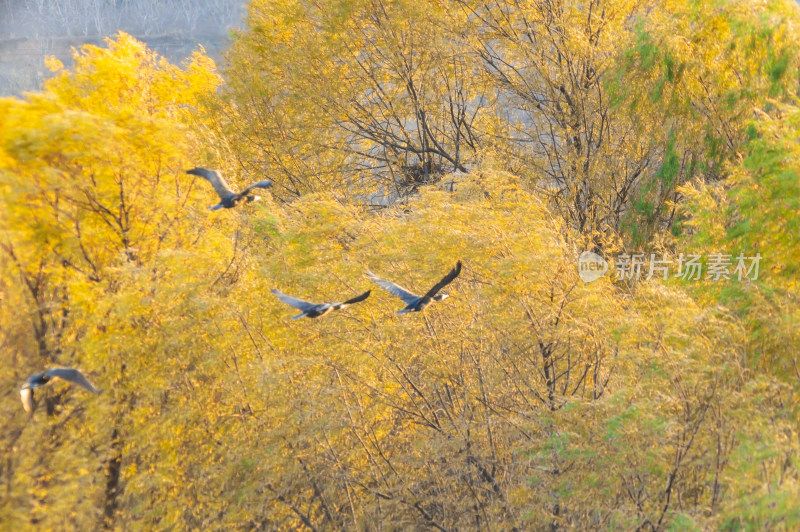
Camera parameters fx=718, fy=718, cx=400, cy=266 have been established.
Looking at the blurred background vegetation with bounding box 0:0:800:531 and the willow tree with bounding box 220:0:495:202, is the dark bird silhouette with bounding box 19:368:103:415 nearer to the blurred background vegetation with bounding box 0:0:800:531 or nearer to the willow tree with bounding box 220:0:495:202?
the blurred background vegetation with bounding box 0:0:800:531

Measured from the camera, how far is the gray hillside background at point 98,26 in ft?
215

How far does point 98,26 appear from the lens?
226 ft

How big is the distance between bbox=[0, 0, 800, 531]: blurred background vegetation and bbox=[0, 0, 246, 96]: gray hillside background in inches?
2236

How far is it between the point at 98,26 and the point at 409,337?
2761 inches

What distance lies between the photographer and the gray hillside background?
65625 millimetres

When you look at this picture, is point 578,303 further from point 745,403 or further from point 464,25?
point 464,25

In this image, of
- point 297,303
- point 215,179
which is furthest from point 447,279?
point 215,179

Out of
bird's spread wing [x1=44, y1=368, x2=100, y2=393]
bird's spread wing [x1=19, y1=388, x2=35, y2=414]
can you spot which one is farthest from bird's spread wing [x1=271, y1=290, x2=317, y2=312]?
bird's spread wing [x1=19, y1=388, x2=35, y2=414]

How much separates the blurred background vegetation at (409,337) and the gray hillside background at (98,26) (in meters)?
56.8

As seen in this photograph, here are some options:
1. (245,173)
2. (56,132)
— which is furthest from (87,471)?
(245,173)

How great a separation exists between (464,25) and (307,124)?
435 centimetres

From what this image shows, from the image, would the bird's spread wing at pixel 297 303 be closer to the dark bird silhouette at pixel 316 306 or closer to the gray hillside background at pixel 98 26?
the dark bird silhouette at pixel 316 306

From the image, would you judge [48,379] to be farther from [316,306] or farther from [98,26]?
[98,26]

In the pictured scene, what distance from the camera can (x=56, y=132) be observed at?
760 centimetres
